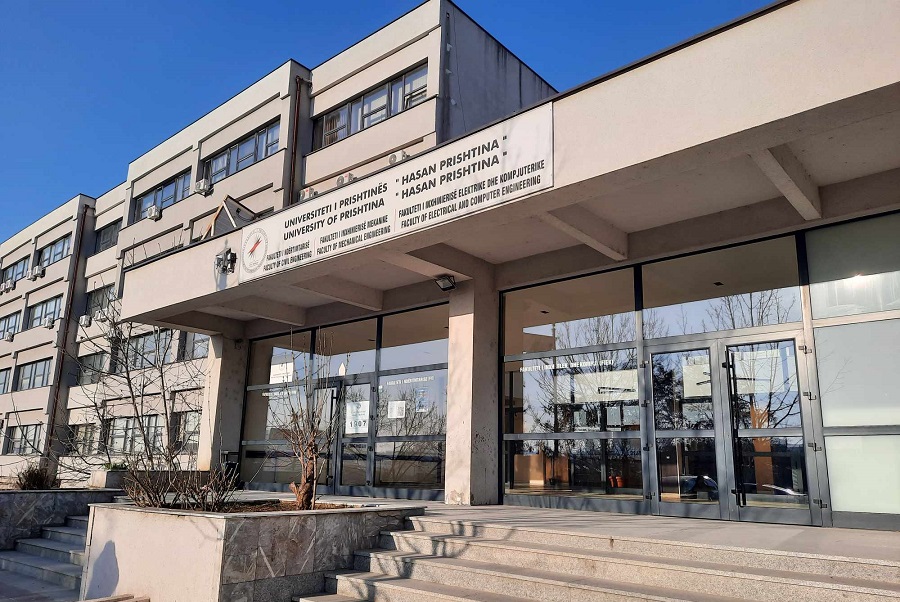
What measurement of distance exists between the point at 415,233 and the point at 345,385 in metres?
5.19

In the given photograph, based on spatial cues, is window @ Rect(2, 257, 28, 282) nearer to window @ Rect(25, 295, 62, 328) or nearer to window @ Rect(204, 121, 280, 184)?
window @ Rect(25, 295, 62, 328)

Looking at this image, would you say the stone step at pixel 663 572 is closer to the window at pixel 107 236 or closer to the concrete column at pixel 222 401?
the concrete column at pixel 222 401

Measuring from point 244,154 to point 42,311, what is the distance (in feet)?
56.1

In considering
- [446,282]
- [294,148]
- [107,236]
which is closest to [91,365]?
[107,236]

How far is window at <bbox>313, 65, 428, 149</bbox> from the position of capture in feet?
47.3

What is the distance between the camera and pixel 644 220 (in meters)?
8.73

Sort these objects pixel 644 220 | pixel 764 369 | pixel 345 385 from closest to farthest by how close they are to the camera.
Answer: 1. pixel 764 369
2. pixel 644 220
3. pixel 345 385

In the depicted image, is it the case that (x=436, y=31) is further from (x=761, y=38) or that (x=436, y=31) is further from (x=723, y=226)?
(x=761, y=38)

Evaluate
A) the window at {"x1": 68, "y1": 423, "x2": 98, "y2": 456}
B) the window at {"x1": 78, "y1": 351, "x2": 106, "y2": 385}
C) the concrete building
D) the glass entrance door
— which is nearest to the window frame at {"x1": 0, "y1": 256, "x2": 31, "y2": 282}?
the window at {"x1": 78, "y1": 351, "x2": 106, "y2": 385}

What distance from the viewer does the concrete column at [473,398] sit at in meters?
9.94

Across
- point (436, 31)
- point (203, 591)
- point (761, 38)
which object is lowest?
point (203, 591)

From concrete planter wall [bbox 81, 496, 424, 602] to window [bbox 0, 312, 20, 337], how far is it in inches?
1164

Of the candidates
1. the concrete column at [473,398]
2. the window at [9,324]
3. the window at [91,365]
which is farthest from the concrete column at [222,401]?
the window at [9,324]

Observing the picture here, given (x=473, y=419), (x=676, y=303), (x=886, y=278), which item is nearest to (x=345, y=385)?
(x=473, y=419)
